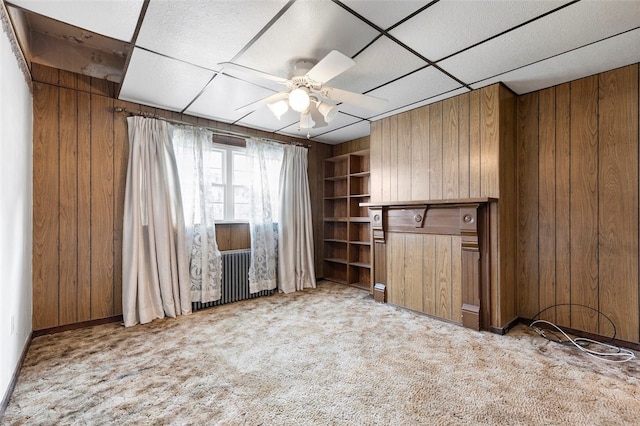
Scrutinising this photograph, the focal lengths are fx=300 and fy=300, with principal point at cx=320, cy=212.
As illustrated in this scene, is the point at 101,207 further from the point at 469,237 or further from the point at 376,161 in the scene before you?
the point at 469,237

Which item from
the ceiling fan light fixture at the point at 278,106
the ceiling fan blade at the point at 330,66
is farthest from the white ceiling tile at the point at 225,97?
the ceiling fan blade at the point at 330,66

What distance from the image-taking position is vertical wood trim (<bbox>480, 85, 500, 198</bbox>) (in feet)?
9.64

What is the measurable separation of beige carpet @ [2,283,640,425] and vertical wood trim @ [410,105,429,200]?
1.51 meters

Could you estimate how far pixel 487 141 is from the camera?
300 cm

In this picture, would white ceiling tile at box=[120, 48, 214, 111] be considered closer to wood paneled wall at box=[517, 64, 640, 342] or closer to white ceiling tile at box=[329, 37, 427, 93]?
white ceiling tile at box=[329, 37, 427, 93]

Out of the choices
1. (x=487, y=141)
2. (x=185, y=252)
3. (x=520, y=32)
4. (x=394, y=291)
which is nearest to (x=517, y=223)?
(x=487, y=141)

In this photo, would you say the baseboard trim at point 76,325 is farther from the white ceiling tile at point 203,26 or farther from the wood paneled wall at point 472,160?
the wood paneled wall at point 472,160

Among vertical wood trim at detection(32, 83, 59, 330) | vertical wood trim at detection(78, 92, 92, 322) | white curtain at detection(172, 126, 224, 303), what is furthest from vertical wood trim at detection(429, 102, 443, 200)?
vertical wood trim at detection(32, 83, 59, 330)

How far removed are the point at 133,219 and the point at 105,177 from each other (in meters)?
0.55

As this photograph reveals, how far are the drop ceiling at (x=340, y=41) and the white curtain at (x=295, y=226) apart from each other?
1585 millimetres

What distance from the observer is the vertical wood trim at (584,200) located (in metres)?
2.77

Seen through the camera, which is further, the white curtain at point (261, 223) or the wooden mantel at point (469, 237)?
the white curtain at point (261, 223)

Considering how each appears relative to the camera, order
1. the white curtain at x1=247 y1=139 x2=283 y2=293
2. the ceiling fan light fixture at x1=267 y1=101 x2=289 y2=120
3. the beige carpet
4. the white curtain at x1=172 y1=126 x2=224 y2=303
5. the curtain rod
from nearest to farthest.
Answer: the beige carpet < the ceiling fan light fixture at x1=267 y1=101 x2=289 y2=120 < the curtain rod < the white curtain at x1=172 y1=126 x2=224 y2=303 < the white curtain at x1=247 y1=139 x2=283 y2=293

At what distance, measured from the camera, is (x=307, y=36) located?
2.10 m
